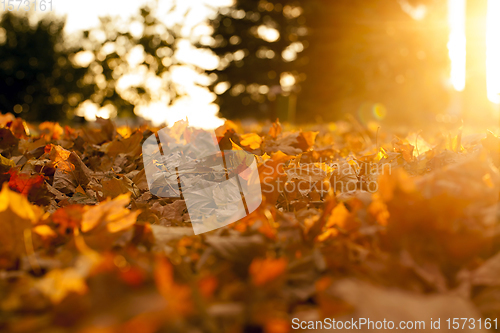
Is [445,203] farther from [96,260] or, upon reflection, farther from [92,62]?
[92,62]

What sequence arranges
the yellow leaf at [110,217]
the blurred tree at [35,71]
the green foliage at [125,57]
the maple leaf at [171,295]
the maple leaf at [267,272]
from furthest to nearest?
the blurred tree at [35,71]
the green foliage at [125,57]
the yellow leaf at [110,217]
the maple leaf at [267,272]
the maple leaf at [171,295]

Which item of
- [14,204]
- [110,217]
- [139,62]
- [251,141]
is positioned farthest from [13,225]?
[139,62]

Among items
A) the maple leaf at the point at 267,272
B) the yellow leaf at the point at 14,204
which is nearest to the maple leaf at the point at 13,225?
the yellow leaf at the point at 14,204

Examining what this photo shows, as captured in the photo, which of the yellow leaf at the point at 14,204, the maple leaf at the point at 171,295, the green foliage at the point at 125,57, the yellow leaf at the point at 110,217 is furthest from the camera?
the green foliage at the point at 125,57

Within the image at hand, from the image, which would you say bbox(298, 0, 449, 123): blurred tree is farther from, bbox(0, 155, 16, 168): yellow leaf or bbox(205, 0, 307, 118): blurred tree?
bbox(0, 155, 16, 168): yellow leaf

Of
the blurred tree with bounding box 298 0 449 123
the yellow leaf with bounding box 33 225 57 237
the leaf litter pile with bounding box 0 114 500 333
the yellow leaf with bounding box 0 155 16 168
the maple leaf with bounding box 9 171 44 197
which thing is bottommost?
the leaf litter pile with bounding box 0 114 500 333

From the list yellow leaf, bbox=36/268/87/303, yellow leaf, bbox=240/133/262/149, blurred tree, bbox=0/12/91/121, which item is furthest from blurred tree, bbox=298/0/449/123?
yellow leaf, bbox=36/268/87/303

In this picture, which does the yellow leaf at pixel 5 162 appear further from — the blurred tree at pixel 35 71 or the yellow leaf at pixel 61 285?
the blurred tree at pixel 35 71
